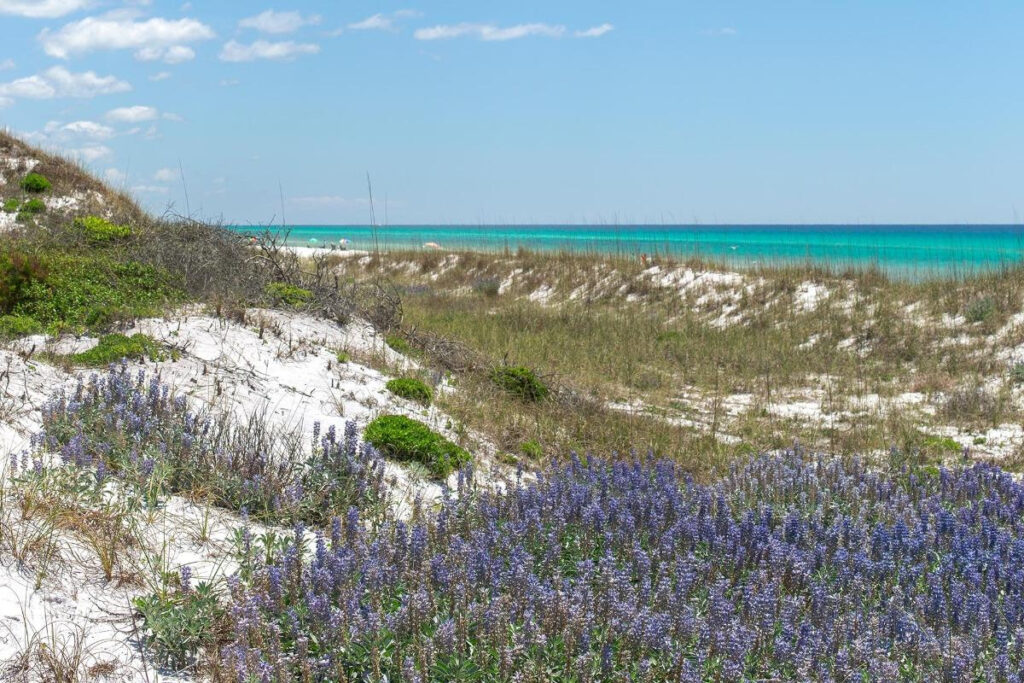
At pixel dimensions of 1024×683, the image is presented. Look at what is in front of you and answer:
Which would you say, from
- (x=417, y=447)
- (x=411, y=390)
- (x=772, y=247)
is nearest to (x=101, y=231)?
(x=411, y=390)

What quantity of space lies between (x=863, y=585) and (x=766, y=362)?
1065 cm

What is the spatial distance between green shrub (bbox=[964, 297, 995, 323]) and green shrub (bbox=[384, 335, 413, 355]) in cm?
1003

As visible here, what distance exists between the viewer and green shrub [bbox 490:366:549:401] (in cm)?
1071

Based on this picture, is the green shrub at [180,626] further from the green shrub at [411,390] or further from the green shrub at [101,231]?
the green shrub at [101,231]

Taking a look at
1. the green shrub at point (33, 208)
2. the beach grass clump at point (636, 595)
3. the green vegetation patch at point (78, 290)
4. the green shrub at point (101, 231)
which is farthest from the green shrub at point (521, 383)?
the green shrub at point (33, 208)

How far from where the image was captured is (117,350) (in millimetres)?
8773

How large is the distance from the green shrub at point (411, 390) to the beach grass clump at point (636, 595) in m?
3.42

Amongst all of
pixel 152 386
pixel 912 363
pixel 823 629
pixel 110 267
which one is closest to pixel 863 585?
pixel 823 629

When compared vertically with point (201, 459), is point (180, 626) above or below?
below

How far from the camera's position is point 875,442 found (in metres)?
9.94

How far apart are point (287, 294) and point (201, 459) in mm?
6499

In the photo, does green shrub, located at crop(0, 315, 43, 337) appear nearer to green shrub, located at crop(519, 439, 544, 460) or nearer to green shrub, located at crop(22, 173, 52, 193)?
green shrub, located at crop(519, 439, 544, 460)

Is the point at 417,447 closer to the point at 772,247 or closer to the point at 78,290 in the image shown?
the point at 78,290

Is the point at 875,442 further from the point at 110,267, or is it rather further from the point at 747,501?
the point at 110,267
